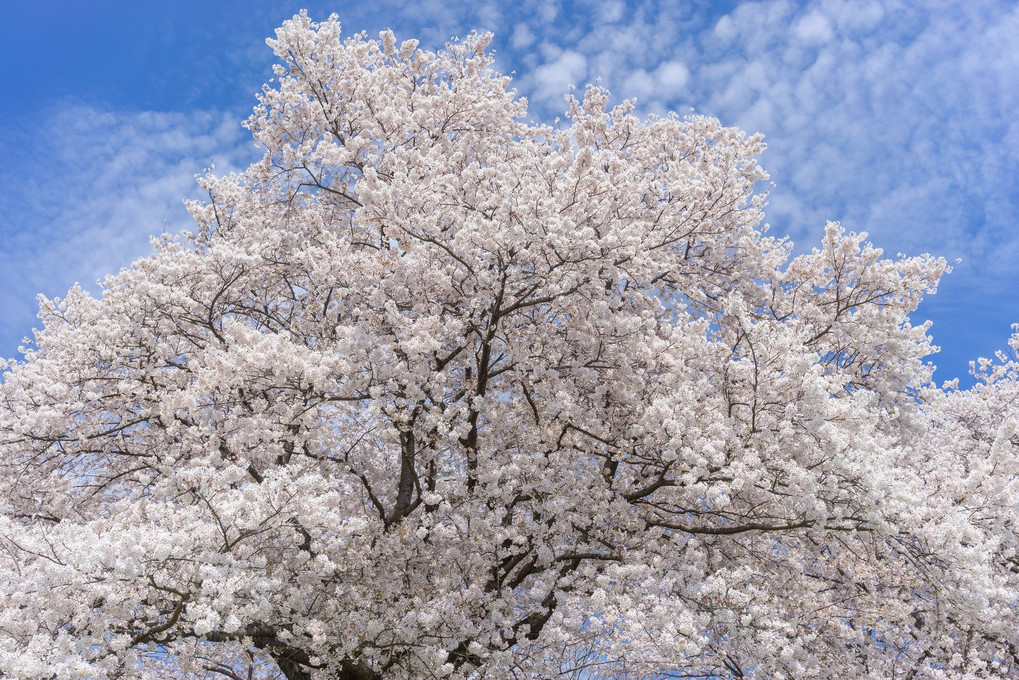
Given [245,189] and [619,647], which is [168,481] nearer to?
[619,647]

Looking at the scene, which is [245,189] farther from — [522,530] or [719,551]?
[719,551]

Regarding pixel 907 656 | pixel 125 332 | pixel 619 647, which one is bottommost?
pixel 619 647

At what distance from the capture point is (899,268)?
14.4 m

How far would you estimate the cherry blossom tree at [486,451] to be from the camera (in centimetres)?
863

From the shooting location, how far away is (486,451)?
38.3 ft

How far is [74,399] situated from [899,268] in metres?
16.0

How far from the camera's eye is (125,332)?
12.0 meters

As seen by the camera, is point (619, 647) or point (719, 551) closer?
point (619, 647)

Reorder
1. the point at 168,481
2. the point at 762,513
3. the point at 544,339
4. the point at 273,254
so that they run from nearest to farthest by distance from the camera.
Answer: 1. the point at 168,481
2. the point at 762,513
3. the point at 544,339
4. the point at 273,254

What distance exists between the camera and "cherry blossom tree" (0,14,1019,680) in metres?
8.63

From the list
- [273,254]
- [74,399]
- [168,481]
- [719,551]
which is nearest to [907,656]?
[719,551]

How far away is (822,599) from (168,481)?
1055cm

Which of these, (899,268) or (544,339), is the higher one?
(899,268)

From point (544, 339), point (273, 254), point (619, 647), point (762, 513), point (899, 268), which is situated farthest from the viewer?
point (899, 268)
